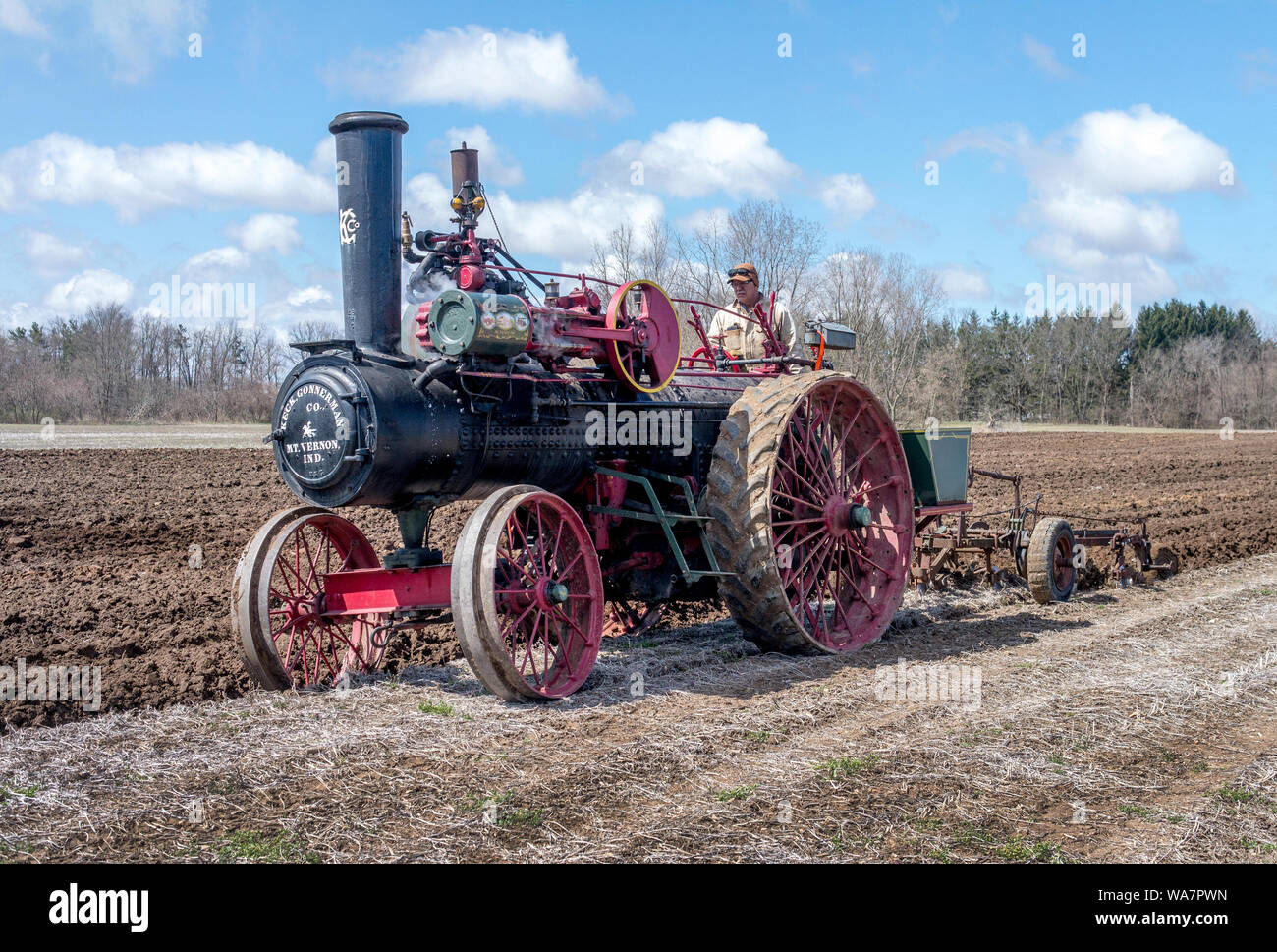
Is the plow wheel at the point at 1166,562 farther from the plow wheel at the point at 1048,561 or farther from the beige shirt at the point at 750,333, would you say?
the beige shirt at the point at 750,333

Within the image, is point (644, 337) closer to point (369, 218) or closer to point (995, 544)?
point (369, 218)

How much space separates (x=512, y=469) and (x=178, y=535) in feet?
26.0

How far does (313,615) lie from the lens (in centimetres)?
639

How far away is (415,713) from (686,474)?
2.62 meters

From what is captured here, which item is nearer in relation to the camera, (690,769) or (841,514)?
(690,769)

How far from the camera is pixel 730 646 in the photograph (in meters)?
7.71

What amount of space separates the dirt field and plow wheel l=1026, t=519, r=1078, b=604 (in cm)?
24

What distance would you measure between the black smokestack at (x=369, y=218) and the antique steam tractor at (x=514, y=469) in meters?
0.01

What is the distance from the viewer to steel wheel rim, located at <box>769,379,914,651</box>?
289 inches

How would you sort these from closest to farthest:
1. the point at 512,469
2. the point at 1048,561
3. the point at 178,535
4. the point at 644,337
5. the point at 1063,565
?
the point at 512,469, the point at 644,337, the point at 1048,561, the point at 1063,565, the point at 178,535

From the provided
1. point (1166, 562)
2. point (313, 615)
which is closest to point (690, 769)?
point (313, 615)
